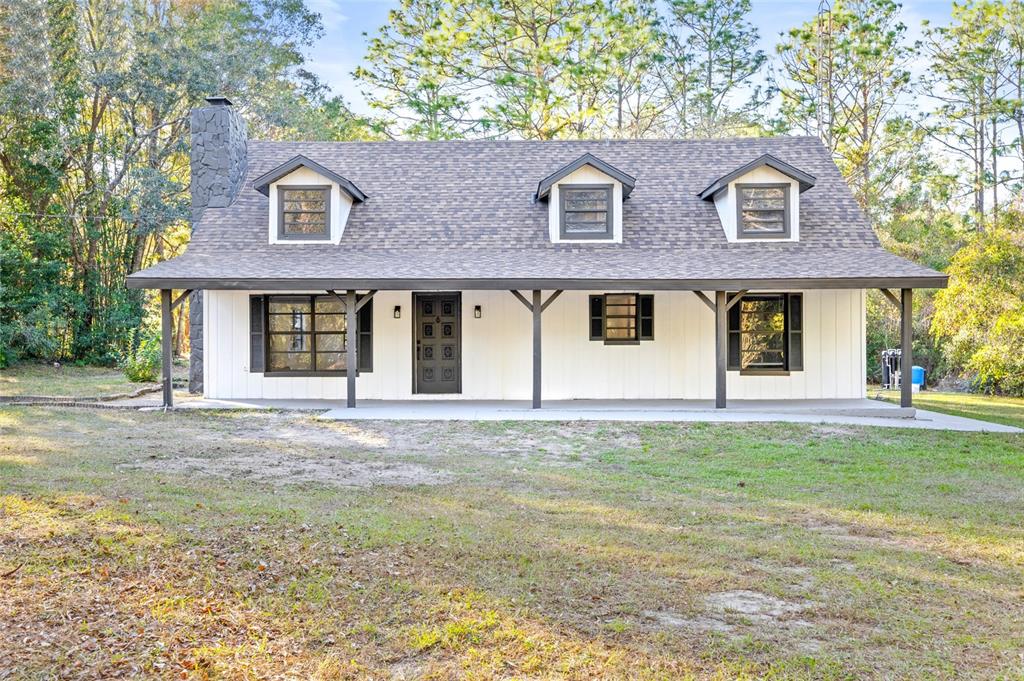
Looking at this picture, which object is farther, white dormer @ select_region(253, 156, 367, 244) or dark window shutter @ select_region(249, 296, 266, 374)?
white dormer @ select_region(253, 156, 367, 244)

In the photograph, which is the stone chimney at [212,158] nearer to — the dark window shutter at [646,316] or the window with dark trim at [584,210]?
the window with dark trim at [584,210]

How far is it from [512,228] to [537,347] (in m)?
3.02

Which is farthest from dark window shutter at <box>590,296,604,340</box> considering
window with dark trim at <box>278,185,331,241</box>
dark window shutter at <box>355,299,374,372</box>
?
window with dark trim at <box>278,185,331,241</box>

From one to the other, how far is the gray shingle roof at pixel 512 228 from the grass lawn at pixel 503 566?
4.74 m

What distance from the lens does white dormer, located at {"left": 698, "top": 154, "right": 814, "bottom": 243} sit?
14102mm

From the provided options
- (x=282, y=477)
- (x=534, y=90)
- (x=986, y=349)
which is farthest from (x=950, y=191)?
(x=282, y=477)

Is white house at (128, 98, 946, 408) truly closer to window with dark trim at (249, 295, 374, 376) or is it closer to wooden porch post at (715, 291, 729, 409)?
window with dark trim at (249, 295, 374, 376)

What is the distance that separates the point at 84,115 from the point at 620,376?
720 inches

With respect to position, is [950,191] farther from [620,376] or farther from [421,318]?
[421,318]

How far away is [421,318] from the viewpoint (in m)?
14.1

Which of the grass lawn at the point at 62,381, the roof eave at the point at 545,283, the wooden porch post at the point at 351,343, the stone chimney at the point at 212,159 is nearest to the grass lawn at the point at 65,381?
the grass lawn at the point at 62,381

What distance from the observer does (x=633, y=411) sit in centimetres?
1234

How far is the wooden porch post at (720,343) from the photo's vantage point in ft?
40.8

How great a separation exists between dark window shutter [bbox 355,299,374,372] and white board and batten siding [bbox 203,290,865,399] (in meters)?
0.09
